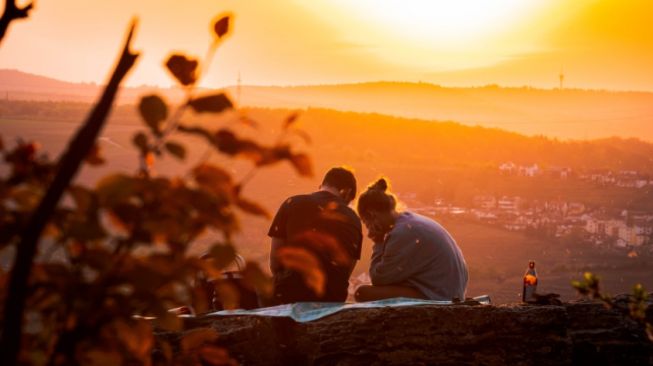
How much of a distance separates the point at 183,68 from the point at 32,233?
1.23 feet

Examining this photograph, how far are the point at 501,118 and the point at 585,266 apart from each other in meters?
95.6

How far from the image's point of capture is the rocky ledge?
157 inches

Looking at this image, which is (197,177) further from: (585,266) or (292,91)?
(292,91)

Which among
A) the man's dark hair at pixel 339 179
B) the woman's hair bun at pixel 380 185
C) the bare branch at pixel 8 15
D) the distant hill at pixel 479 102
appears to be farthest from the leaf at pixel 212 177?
the distant hill at pixel 479 102

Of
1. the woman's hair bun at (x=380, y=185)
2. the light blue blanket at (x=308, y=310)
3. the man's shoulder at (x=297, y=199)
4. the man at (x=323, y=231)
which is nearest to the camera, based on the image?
the light blue blanket at (x=308, y=310)

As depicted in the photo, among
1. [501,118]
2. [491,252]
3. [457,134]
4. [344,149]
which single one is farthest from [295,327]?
[501,118]

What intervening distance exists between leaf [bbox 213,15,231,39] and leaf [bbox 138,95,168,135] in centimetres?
17

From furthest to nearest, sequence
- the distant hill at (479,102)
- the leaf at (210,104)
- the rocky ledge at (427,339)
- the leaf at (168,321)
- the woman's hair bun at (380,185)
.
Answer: the distant hill at (479,102), the woman's hair bun at (380,185), the rocky ledge at (427,339), the leaf at (168,321), the leaf at (210,104)

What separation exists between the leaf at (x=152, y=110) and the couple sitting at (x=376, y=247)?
369cm

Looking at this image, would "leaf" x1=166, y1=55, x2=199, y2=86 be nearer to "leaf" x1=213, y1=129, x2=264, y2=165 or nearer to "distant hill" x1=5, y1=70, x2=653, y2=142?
"leaf" x1=213, y1=129, x2=264, y2=165

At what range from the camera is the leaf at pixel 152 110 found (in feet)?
4.96

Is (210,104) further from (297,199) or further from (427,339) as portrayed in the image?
(297,199)

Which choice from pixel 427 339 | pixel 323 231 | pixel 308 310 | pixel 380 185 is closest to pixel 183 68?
pixel 427 339

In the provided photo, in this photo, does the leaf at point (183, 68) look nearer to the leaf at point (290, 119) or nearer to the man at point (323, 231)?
the leaf at point (290, 119)
